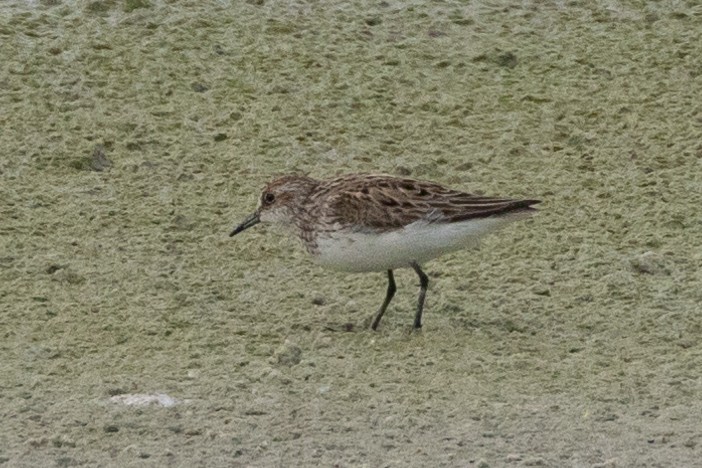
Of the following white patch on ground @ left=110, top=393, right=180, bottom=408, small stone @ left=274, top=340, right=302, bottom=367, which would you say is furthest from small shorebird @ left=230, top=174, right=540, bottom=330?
white patch on ground @ left=110, top=393, right=180, bottom=408

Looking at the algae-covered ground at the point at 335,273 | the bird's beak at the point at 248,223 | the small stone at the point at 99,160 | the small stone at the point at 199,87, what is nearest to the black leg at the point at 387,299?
the algae-covered ground at the point at 335,273

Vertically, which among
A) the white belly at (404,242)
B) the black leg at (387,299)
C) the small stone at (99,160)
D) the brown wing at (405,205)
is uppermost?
the brown wing at (405,205)

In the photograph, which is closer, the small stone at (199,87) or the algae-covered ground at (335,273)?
the algae-covered ground at (335,273)

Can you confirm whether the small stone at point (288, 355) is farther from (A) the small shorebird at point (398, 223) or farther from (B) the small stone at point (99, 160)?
(B) the small stone at point (99, 160)

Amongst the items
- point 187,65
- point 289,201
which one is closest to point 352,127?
point 187,65

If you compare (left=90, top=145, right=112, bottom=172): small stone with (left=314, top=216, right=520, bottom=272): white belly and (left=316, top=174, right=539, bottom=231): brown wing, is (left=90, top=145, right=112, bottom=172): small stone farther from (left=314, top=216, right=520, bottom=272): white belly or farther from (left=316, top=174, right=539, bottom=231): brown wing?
(left=314, top=216, right=520, bottom=272): white belly

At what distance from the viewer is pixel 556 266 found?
692cm

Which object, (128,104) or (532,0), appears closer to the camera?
(128,104)

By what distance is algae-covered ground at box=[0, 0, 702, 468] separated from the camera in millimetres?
5430

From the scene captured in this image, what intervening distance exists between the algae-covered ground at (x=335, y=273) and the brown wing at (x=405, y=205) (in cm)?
43

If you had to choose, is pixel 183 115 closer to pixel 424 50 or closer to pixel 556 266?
pixel 424 50

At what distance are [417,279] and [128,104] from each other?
189cm

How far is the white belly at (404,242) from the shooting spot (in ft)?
20.4

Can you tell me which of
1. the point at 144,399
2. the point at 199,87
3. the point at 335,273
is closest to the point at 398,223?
the point at 335,273
